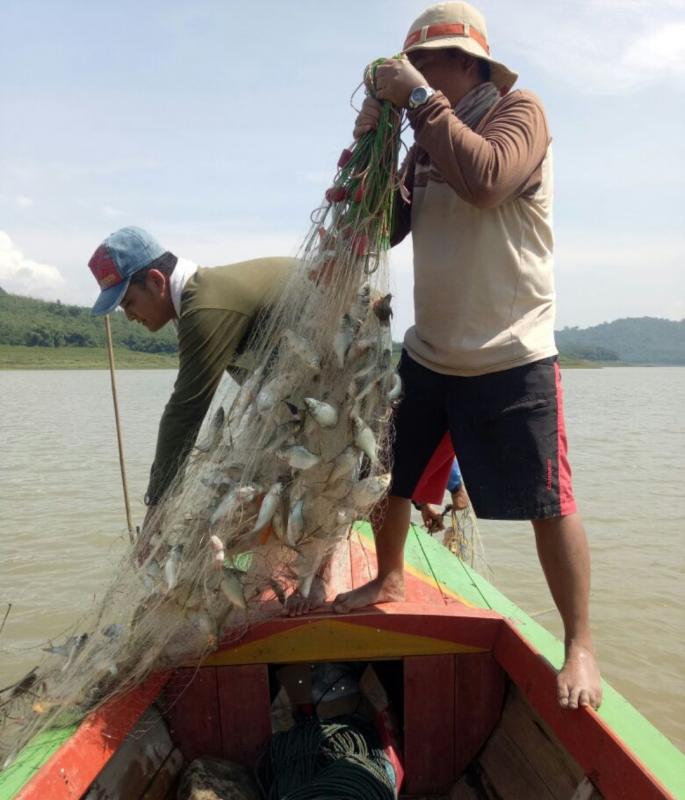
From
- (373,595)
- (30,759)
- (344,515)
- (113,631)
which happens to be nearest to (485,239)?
(344,515)

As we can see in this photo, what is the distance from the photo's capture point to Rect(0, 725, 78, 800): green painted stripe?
1788mm

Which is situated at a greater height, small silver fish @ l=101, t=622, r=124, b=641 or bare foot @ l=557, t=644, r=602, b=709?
small silver fish @ l=101, t=622, r=124, b=641

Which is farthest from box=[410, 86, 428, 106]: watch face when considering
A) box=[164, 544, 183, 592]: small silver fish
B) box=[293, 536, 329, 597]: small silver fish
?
box=[164, 544, 183, 592]: small silver fish

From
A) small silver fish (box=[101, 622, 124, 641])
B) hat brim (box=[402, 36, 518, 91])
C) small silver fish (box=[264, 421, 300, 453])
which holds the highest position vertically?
hat brim (box=[402, 36, 518, 91])

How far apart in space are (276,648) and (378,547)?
19.9 inches

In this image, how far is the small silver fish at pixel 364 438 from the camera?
2.23 meters

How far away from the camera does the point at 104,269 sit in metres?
2.74

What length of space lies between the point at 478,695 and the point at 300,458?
1118 mm

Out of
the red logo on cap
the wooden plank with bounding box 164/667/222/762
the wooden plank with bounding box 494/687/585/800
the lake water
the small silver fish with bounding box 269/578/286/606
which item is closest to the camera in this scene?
the wooden plank with bounding box 494/687/585/800

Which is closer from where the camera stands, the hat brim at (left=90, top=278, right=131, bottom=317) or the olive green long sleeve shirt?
the olive green long sleeve shirt

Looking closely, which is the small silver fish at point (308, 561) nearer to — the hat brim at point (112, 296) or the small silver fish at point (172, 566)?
the small silver fish at point (172, 566)

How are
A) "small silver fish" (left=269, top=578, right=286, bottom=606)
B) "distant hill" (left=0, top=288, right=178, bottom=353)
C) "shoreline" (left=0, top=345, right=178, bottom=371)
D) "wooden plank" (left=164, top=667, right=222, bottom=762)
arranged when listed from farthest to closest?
"distant hill" (left=0, top=288, right=178, bottom=353) → "shoreline" (left=0, top=345, right=178, bottom=371) → "wooden plank" (left=164, top=667, right=222, bottom=762) → "small silver fish" (left=269, top=578, right=286, bottom=606)

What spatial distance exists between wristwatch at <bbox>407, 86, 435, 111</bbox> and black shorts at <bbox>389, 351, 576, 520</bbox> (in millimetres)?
820

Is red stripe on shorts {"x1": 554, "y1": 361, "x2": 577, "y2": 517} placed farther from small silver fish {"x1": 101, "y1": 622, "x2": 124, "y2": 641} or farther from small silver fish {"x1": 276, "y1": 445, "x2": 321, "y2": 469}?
small silver fish {"x1": 101, "y1": 622, "x2": 124, "y2": 641}
